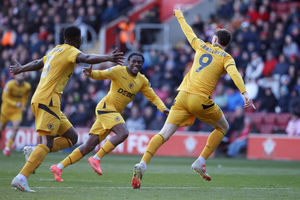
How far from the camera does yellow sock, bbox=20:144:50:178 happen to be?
8.61m

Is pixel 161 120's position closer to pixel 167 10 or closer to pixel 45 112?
pixel 167 10

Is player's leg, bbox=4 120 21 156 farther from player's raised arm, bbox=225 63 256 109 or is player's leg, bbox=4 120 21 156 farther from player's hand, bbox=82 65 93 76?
player's raised arm, bbox=225 63 256 109

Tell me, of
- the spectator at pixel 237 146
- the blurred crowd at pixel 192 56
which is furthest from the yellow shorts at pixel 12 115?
the spectator at pixel 237 146

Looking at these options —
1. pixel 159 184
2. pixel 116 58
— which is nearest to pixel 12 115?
pixel 159 184

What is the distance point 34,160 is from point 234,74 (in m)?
3.29

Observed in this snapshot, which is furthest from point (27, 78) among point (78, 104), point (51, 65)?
point (51, 65)

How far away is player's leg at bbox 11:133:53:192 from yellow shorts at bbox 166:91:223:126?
6.66ft

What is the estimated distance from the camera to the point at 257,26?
74.9 ft

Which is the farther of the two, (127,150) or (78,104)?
(78,104)

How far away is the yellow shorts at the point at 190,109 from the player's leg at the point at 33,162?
2.03 meters

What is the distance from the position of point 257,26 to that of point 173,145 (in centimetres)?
614

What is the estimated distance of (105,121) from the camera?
37.8 ft

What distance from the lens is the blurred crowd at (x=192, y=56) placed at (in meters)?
20.7

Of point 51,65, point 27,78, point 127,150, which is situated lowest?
point 127,150
